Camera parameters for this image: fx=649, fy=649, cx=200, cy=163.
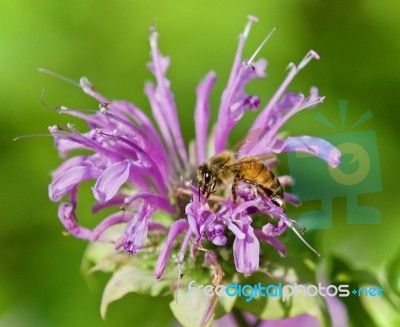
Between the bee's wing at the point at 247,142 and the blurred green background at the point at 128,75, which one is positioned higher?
the blurred green background at the point at 128,75

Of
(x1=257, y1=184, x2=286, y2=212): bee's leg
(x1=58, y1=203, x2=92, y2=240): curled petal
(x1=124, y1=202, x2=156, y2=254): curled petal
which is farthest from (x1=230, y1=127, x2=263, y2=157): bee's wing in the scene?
(x1=58, y1=203, x2=92, y2=240): curled petal

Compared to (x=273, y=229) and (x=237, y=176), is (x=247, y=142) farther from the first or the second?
(x=273, y=229)

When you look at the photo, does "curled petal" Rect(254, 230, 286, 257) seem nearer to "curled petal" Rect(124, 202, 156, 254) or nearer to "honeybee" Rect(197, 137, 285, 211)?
"honeybee" Rect(197, 137, 285, 211)

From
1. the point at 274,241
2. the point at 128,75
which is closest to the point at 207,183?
the point at 274,241

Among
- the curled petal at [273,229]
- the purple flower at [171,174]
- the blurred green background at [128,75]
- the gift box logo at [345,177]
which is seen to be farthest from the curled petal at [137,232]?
the blurred green background at [128,75]

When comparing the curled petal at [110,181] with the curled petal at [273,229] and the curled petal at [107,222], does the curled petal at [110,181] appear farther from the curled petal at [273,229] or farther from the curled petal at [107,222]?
the curled petal at [273,229]

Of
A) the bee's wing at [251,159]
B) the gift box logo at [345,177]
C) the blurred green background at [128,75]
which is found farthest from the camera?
the blurred green background at [128,75]

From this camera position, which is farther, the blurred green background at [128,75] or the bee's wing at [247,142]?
the blurred green background at [128,75]

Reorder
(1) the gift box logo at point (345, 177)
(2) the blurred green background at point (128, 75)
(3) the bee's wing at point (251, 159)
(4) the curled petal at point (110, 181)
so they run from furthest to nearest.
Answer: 1. (2) the blurred green background at point (128, 75)
2. (1) the gift box logo at point (345, 177)
3. (3) the bee's wing at point (251, 159)
4. (4) the curled petal at point (110, 181)
